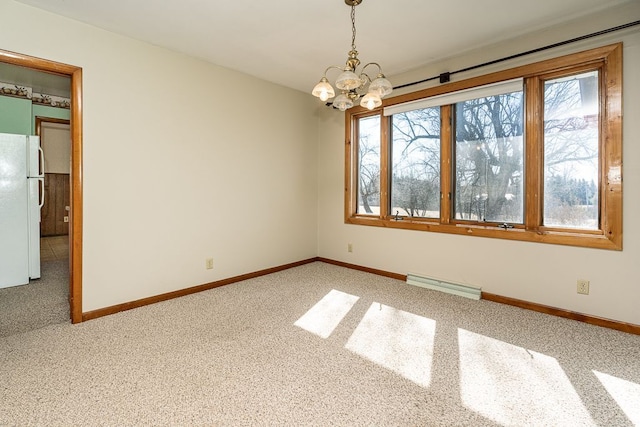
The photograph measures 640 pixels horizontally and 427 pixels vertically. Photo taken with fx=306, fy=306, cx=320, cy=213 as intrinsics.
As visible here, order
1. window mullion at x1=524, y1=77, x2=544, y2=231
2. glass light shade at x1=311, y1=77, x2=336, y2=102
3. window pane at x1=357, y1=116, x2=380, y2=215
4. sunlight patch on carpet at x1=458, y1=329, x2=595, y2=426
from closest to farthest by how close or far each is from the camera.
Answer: sunlight patch on carpet at x1=458, y1=329, x2=595, y2=426
glass light shade at x1=311, y1=77, x2=336, y2=102
window mullion at x1=524, y1=77, x2=544, y2=231
window pane at x1=357, y1=116, x2=380, y2=215

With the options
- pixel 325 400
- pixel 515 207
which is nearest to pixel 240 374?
pixel 325 400

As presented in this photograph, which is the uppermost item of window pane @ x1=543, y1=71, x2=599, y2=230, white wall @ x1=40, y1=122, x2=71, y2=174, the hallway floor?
white wall @ x1=40, y1=122, x2=71, y2=174

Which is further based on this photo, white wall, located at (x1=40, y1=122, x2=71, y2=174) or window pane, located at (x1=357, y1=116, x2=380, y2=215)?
white wall, located at (x1=40, y1=122, x2=71, y2=174)

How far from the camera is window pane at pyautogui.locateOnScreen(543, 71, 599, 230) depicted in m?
2.67

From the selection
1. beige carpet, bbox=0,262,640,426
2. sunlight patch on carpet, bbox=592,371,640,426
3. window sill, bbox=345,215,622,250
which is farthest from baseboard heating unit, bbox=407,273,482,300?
sunlight patch on carpet, bbox=592,371,640,426

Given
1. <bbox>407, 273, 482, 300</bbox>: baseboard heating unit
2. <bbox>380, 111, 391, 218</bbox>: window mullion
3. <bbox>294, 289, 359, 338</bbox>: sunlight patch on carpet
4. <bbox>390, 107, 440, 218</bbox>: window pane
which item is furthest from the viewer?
<bbox>380, 111, 391, 218</bbox>: window mullion

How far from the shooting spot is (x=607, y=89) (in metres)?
2.52

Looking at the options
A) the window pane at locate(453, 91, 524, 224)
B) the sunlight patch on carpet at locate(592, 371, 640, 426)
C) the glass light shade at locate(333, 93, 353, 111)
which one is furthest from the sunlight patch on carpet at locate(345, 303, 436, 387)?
the glass light shade at locate(333, 93, 353, 111)

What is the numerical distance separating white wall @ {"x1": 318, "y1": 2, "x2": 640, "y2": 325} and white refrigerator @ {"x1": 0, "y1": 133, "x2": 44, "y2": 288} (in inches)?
159

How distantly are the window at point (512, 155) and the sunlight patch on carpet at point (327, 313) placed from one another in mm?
1270

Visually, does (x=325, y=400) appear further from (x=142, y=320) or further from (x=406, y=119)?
(x=406, y=119)

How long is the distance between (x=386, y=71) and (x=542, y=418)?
3.53 meters

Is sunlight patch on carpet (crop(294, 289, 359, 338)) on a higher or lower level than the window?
lower

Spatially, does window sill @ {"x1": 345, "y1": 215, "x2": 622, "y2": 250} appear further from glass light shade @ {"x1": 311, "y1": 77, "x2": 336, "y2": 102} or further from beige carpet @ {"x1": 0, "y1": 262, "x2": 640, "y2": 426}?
glass light shade @ {"x1": 311, "y1": 77, "x2": 336, "y2": 102}
